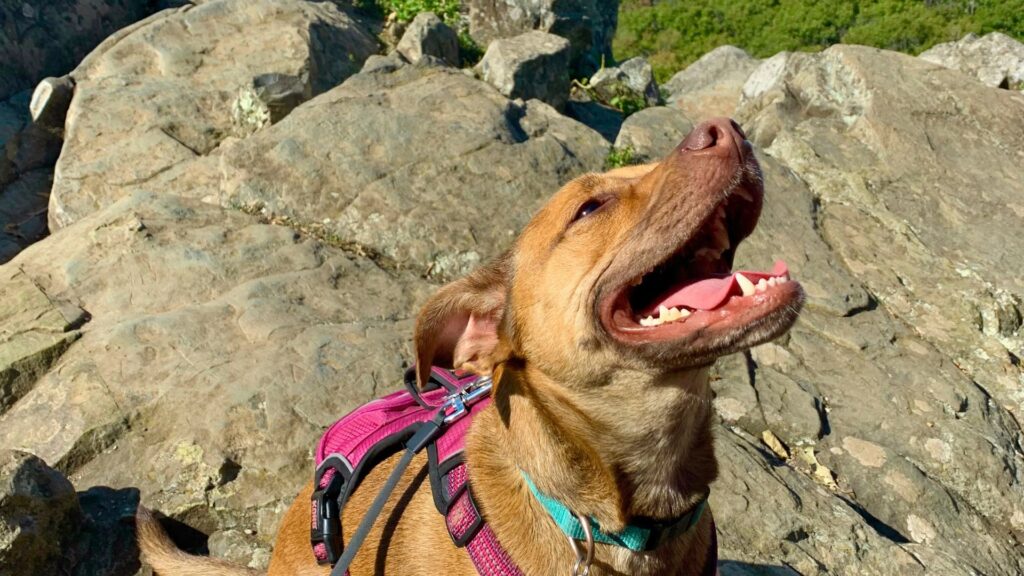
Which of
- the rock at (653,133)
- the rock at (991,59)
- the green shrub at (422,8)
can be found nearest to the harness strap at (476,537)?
the rock at (653,133)

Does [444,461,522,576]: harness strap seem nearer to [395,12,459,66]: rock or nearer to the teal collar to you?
the teal collar

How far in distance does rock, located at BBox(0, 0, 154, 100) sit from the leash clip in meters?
7.47

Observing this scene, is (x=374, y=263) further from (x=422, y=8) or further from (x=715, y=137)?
(x=422, y=8)

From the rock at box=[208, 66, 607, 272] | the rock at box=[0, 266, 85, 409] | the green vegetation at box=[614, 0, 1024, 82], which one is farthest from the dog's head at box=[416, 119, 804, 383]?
the green vegetation at box=[614, 0, 1024, 82]

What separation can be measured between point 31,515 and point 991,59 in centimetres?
1245

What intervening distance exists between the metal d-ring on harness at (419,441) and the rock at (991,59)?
9488mm

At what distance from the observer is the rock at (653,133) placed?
7.98 m

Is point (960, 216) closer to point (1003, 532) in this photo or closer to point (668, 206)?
point (1003, 532)

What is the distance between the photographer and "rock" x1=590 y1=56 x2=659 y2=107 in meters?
10.6

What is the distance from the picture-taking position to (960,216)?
7.56 metres

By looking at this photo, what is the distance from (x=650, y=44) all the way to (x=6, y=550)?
44994 mm

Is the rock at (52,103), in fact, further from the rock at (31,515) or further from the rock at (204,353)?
the rock at (31,515)

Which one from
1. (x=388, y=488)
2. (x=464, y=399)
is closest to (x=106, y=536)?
(x=388, y=488)

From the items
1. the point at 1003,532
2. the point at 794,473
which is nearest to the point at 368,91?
the point at 794,473
